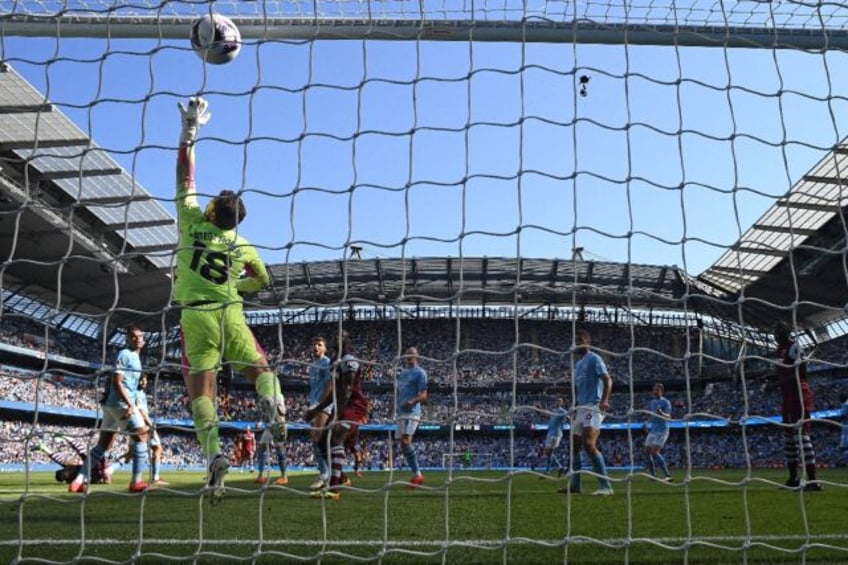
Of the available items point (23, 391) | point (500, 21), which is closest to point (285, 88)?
point (500, 21)

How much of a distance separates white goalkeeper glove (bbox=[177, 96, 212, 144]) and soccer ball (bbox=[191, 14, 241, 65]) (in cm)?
25

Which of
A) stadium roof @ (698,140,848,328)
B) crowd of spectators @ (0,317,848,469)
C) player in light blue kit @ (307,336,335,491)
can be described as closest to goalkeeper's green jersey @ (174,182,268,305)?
player in light blue kit @ (307,336,335,491)

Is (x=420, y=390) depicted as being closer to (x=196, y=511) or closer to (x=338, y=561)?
(x=196, y=511)

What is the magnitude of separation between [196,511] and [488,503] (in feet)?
8.23

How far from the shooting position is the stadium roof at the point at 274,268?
4.09 metres

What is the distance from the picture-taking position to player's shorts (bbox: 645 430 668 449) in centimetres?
1259

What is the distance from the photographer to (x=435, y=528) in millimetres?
4941

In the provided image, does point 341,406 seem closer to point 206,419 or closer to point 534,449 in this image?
point 206,419

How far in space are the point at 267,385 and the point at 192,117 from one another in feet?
5.91

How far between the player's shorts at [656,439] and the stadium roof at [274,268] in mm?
2241

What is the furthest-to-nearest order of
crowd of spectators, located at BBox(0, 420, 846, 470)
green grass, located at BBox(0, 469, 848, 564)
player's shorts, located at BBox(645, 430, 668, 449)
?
crowd of spectators, located at BBox(0, 420, 846, 470), player's shorts, located at BBox(645, 430, 668, 449), green grass, located at BBox(0, 469, 848, 564)

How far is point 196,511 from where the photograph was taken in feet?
20.0

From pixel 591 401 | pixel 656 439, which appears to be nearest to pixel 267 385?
pixel 591 401

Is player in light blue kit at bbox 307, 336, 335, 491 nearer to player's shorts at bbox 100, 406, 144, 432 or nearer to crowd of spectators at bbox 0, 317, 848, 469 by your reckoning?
player's shorts at bbox 100, 406, 144, 432
